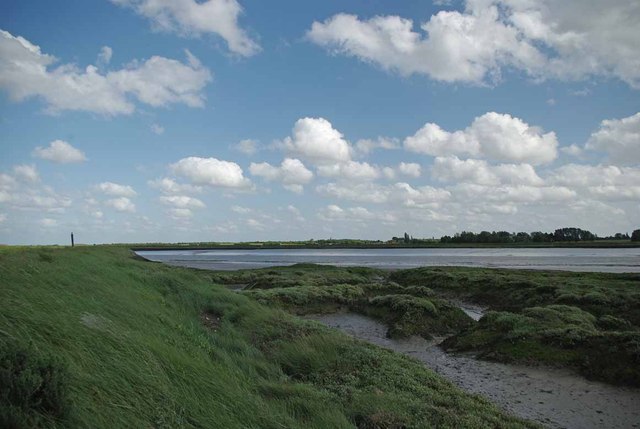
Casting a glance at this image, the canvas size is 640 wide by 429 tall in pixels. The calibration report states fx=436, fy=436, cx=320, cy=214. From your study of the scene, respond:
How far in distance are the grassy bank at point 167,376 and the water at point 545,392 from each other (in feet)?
6.53

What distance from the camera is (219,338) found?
12.8 meters

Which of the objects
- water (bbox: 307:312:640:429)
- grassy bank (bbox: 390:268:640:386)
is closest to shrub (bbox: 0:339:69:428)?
water (bbox: 307:312:640:429)

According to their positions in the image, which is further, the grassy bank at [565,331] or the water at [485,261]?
the water at [485,261]

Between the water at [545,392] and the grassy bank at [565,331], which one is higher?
the grassy bank at [565,331]

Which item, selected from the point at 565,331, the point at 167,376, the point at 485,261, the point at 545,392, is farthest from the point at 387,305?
the point at 485,261

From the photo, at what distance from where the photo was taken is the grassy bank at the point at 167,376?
4.80 meters

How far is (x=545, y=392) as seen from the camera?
13.6 m

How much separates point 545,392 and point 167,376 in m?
12.1

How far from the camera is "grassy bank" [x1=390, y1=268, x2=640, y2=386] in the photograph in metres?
15.3

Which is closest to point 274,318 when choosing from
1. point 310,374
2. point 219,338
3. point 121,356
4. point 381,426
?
point 219,338

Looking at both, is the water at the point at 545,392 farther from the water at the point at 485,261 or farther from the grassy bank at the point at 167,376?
the water at the point at 485,261

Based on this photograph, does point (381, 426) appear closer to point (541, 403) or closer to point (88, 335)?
point (88, 335)

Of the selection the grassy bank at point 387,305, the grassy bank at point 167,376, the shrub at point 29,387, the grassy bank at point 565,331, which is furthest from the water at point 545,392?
the shrub at point 29,387

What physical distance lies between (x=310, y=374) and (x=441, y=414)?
3775mm
